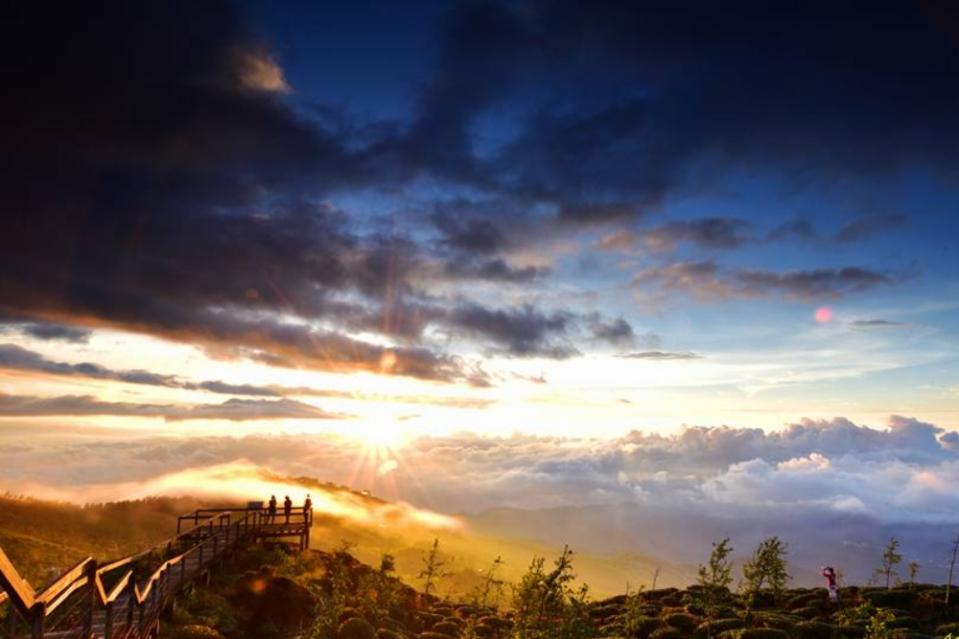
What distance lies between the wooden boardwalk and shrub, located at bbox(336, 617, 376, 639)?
21.8 feet

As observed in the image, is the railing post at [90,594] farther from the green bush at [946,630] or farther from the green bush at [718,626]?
the green bush at [946,630]

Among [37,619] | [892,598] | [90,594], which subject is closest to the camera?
[37,619]

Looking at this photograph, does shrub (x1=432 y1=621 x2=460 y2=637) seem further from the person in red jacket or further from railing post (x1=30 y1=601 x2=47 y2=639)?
railing post (x1=30 y1=601 x2=47 y2=639)

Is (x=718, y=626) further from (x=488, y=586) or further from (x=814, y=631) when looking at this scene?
(x=488, y=586)

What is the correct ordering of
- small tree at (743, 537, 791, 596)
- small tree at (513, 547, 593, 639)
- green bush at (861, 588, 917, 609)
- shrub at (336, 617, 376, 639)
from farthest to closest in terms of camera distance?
green bush at (861, 588, 917, 609) → small tree at (743, 537, 791, 596) → shrub at (336, 617, 376, 639) → small tree at (513, 547, 593, 639)

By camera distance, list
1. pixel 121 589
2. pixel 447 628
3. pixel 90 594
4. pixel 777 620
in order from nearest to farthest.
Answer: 1. pixel 90 594
2. pixel 121 589
3. pixel 777 620
4. pixel 447 628

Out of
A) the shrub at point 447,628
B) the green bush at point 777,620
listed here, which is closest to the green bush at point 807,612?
the green bush at point 777,620

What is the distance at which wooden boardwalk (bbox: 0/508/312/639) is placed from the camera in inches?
372

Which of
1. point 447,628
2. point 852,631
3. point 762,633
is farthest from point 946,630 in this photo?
point 447,628

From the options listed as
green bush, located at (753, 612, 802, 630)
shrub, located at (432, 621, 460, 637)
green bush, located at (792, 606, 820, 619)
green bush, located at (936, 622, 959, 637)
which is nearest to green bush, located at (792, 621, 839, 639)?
green bush, located at (753, 612, 802, 630)

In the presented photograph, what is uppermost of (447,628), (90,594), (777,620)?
(90,594)

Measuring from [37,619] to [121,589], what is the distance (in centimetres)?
726

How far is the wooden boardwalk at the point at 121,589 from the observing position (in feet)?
31.0

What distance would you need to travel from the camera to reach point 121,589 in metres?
15.9
